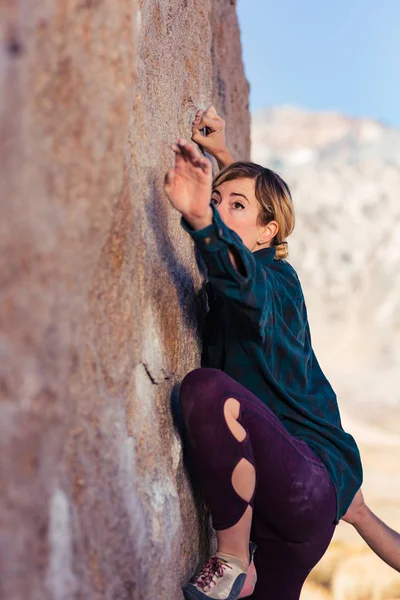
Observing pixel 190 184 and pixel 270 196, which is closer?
pixel 190 184

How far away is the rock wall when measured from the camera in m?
0.97

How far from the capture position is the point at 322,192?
12547mm

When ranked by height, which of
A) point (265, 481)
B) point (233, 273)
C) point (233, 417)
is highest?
point (233, 273)

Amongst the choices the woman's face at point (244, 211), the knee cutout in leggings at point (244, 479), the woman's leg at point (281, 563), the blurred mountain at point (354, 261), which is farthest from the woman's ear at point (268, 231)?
the blurred mountain at point (354, 261)

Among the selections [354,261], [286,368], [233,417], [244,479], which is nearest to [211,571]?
[244,479]

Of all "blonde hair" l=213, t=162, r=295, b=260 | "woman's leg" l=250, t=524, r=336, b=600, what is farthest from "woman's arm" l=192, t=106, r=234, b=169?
"woman's leg" l=250, t=524, r=336, b=600

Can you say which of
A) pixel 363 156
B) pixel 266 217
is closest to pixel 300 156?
pixel 363 156

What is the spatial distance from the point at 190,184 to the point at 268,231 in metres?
0.49

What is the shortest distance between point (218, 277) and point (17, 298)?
0.52 metres

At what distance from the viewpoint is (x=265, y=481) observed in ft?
5.01

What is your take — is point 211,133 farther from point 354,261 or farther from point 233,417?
point 354,261

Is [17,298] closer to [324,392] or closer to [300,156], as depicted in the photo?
[324,392]

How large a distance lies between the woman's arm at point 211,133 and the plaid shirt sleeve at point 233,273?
59 centimetres

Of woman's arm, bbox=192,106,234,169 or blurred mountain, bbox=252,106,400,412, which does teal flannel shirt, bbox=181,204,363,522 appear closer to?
woman's arm, bbox=192,106,234,169
